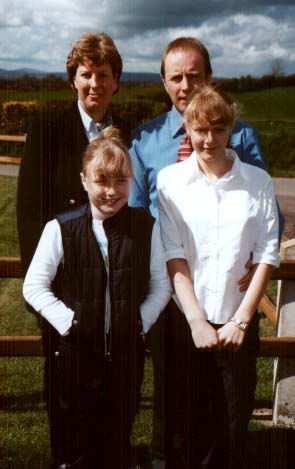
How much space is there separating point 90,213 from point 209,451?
3.57 feet

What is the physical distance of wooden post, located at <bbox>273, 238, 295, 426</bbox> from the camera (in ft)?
10.5

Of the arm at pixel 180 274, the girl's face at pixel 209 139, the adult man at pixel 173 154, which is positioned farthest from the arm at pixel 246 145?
the arm at pixel 180 274

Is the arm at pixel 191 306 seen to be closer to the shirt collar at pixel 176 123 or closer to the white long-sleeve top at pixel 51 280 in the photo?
the white long-sleeve top at pixel 51 280

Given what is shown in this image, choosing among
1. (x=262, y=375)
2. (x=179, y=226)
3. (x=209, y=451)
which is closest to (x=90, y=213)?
(x=179, y=226)

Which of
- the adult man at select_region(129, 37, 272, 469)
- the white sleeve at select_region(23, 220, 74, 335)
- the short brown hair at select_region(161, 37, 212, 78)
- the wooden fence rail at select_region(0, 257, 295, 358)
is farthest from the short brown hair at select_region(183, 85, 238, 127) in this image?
the wooden fence rail at select_region(0, 257, 295, 358)

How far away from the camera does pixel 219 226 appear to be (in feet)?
7.82

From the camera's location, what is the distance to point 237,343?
7.86ft

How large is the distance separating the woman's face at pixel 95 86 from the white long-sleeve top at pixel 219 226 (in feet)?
1.37

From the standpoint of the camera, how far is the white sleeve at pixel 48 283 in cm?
236

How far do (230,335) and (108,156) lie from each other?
814 millimetres

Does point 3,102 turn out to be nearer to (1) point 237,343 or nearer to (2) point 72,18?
(2) point 72,18

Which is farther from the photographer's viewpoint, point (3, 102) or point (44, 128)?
point (3, 102)

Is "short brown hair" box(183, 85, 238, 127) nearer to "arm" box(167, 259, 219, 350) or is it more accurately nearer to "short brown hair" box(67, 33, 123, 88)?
"short brown hair" box(67, 33, 123, 88)

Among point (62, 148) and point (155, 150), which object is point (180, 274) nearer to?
point (155, 150)
